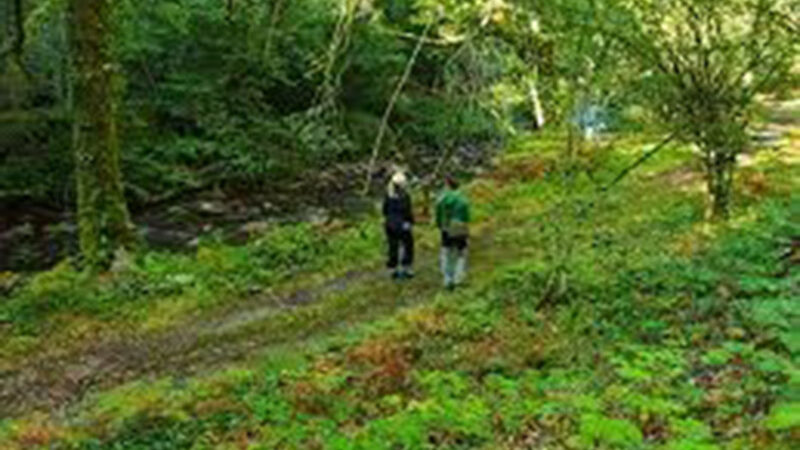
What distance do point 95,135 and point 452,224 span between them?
715 cm

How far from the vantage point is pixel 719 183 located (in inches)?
799

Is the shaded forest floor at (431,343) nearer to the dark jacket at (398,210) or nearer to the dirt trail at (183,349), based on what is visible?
the dirt trail at (183,349)

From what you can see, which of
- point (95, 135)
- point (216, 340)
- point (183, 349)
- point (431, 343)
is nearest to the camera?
point (431, 343)

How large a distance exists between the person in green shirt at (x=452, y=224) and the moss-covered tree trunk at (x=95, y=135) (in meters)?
6.55

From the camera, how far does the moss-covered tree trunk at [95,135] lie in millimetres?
A: 18312

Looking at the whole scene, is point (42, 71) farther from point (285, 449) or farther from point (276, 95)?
point (285, 449)

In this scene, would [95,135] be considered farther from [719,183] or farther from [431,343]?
[719,183]

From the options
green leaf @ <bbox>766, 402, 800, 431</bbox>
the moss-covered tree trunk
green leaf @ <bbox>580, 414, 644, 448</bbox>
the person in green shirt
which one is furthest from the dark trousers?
green leaf @ <bbox>766, 402, 800, 431</bbox>

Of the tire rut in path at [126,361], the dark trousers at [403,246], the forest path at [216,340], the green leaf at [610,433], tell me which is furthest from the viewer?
the dark trousers at [403,246]

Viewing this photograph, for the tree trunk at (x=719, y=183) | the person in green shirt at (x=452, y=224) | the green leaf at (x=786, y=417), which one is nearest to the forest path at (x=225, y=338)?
the person in green shirt at (x=452, y=224)

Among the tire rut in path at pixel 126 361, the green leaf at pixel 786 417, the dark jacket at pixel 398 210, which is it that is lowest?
the tire rut in path at pixel 126 361

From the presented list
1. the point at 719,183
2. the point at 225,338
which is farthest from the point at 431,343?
the point at 719,183

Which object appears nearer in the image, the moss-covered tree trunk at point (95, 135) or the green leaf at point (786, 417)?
the green leaf at point (786, 417)

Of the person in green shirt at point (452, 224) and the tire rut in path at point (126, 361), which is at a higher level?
the person in green shirt at point (452, 224)
